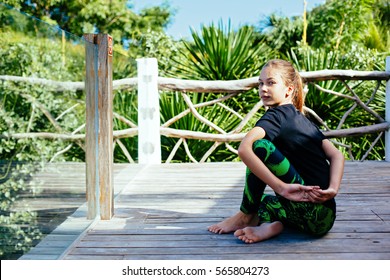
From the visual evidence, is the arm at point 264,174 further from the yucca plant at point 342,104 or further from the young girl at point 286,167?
the yucca plant at point 342,104

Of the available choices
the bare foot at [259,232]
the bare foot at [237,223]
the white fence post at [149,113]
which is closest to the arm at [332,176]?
the bare foot at [259,232]

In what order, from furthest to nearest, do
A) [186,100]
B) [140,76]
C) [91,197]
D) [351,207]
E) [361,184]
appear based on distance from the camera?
[186,100] < [140,76] < [361,184] < [351,207] < [91,197]

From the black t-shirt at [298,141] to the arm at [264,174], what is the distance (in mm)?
78

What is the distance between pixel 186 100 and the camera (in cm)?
526

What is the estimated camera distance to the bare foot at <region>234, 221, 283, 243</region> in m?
2.28

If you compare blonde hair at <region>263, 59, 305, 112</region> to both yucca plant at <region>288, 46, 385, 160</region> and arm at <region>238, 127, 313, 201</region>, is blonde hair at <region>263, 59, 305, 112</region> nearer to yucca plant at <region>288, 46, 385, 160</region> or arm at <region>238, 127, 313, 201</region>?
arm at <region>238, 127, 313, 201</region>

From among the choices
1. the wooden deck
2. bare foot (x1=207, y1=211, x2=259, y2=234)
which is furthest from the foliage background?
bare foot (x1=207, y1=211, x2=259, y2=234)

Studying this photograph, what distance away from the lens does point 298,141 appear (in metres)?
2.27

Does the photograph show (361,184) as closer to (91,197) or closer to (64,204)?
(91,197)

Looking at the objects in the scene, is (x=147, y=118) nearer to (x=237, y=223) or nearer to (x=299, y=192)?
(x=237, y=223)

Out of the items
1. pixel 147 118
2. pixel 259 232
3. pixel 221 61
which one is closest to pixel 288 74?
pixel 259 232

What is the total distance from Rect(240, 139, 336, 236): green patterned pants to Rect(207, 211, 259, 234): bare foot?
0.12 ft
